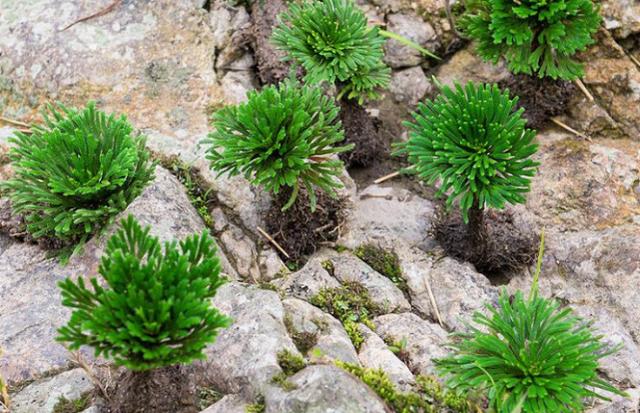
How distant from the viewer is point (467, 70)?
5137 mm

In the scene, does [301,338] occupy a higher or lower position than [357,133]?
lower

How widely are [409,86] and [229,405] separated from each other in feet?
10.00

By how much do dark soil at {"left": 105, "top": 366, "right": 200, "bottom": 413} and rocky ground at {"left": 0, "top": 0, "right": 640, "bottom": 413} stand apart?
94 mm

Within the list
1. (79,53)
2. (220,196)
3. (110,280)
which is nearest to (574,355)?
(110,280)

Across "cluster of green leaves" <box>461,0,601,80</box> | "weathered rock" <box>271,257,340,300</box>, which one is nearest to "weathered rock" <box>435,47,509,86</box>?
"cluster of green leaves" <box>461,0,601,80</box>

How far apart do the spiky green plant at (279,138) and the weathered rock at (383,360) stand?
861mm

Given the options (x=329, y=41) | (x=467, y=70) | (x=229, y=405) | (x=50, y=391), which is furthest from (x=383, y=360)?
(x=467, y=70)

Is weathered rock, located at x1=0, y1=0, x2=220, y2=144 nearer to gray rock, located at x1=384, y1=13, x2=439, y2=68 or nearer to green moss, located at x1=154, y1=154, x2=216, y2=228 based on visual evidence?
green moss, located at x1=154, y1=154, x2=216, y2=228

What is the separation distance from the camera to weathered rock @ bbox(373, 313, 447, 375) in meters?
3.40

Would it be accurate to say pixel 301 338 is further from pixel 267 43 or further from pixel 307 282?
pixel 267 43

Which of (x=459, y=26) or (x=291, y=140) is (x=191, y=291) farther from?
(x=459, y=26)

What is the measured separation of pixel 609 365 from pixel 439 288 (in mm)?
1022

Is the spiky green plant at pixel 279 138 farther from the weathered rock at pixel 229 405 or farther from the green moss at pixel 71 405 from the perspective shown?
the green moss at pixel 71 405

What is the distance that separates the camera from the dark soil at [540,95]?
185 inches
